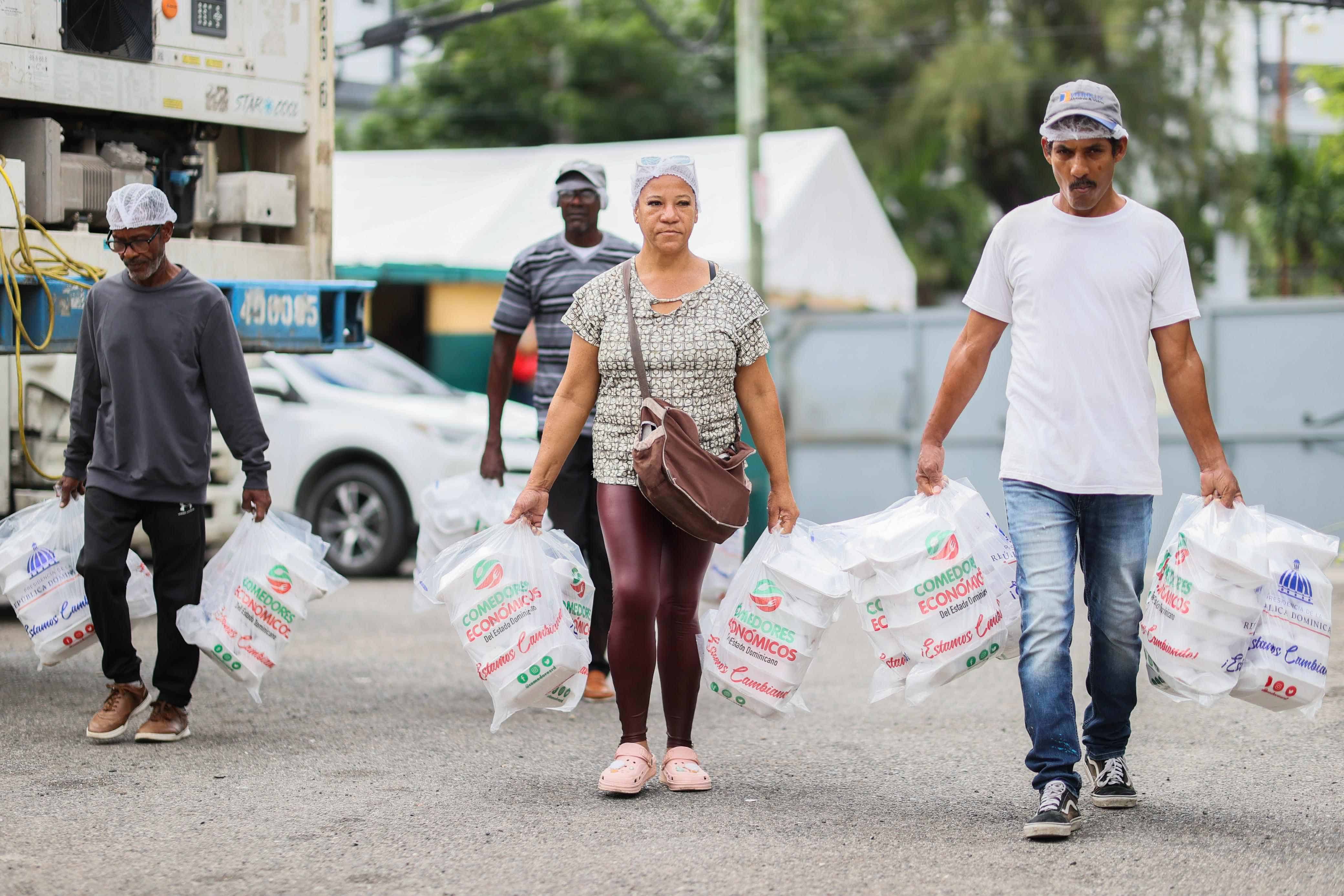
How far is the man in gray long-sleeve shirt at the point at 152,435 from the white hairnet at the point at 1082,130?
9.52 ft

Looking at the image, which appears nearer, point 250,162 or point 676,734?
point 676,734

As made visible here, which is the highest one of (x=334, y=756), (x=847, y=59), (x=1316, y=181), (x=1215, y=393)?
(x=847, y=59)

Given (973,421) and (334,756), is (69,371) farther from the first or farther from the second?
(973,421)

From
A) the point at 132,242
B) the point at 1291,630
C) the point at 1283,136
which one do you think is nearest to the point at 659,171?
the point at 132,242

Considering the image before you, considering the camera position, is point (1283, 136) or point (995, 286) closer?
point (995, 286)

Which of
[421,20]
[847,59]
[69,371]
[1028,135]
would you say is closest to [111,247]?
[69,371]

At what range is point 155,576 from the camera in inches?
229

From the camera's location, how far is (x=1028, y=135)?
2827 cm

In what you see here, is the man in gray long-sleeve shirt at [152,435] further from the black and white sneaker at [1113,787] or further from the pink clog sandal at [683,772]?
the black and white sneaker at [1113,787]

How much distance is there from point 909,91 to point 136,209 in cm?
2575

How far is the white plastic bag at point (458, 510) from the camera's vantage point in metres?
6.98

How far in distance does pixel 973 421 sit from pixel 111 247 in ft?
27.7

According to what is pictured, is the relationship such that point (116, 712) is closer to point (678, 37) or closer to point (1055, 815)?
point (1055, 815)

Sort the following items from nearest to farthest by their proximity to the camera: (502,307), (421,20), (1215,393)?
1. (502,307)
2. (1215,393)
3. (421,20)
